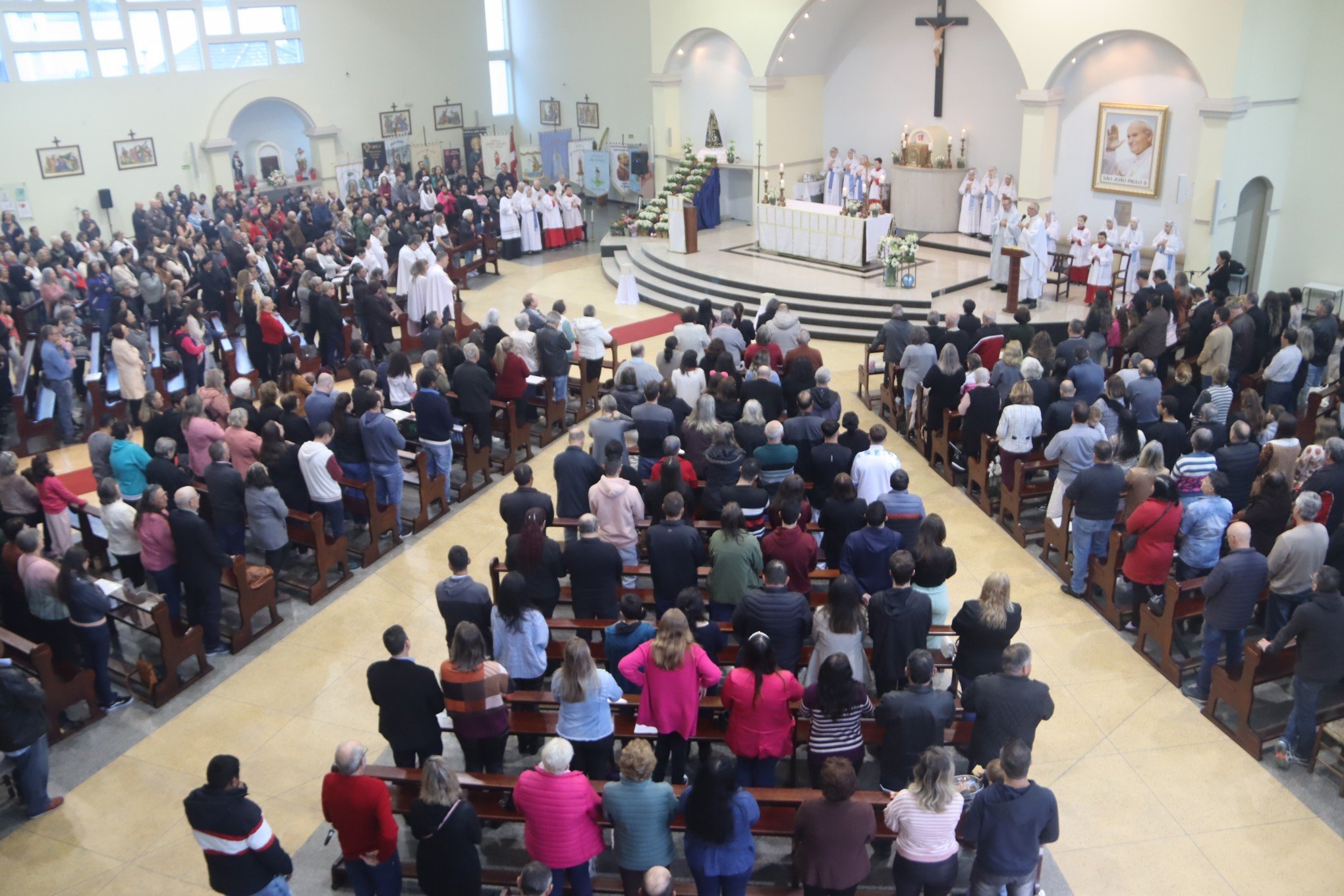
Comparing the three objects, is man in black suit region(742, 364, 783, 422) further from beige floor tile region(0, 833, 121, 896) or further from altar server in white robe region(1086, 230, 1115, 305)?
altar server in white robe region(1086, 230, 1115, 305)

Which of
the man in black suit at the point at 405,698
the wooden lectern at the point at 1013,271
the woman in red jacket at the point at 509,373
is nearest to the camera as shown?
the man in black suit at the point at 405,698

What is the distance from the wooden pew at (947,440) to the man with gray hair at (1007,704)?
534 cm

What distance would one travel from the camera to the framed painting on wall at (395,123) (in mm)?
27672

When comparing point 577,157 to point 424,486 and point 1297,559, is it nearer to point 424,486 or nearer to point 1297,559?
point 424,486

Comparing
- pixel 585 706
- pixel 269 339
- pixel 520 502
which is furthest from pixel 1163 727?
pixel 269 339

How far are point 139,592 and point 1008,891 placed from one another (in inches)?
263

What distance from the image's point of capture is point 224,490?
29.4ft

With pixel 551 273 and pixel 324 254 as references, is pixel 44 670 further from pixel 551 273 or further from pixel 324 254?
pixel 551 273

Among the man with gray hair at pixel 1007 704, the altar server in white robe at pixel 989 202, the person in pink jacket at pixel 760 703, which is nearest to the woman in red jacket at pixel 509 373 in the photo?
the person in pink jacket at pixel 760 703

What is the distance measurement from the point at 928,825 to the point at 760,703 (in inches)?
45.0

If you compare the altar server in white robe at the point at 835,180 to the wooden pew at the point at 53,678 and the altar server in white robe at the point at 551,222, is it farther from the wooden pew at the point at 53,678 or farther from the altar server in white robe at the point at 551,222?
the wooden pew at the point at 53,678

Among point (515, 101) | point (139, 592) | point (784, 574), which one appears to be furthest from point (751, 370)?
point (515, 101)

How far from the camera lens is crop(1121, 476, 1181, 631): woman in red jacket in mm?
7855

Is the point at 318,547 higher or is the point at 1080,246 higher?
the point at 1080,246
